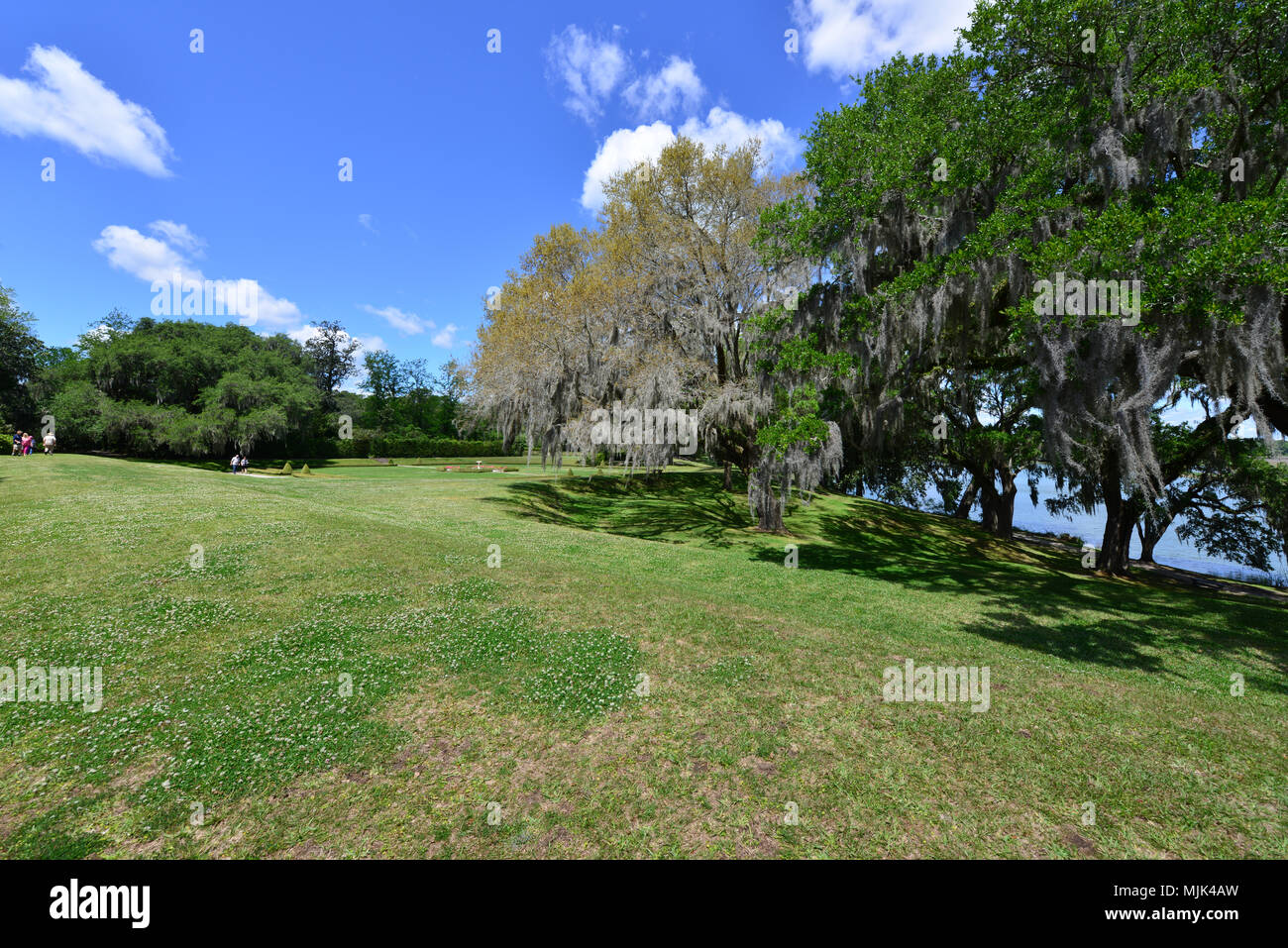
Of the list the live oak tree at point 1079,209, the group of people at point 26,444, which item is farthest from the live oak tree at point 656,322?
the group of people at point 26,444

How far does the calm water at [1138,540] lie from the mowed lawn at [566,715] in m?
22.1

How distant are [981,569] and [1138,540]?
32905mm

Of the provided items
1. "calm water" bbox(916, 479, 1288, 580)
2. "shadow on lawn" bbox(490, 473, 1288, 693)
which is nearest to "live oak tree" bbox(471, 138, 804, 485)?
"shadow on lawn" bbox(490, 473, 1288, 693)

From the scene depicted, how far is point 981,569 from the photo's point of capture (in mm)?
17172

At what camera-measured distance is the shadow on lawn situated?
9289 mm

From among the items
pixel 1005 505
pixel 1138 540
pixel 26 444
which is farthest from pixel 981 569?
pixel 26 444

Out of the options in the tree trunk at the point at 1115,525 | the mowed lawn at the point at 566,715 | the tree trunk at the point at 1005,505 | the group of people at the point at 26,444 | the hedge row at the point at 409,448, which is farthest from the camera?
the hedge row at the point at 409,448

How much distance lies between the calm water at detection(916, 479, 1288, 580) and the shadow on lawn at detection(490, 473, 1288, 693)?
25.6 ft

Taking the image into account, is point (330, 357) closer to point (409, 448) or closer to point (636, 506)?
point (409, 448)

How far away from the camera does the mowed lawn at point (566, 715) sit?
376cm

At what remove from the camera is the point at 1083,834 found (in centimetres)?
384

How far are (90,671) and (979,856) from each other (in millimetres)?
8968

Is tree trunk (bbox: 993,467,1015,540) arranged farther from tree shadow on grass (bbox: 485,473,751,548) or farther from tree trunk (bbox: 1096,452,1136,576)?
tree shadow on grass (bbox: 485,473,751,548)

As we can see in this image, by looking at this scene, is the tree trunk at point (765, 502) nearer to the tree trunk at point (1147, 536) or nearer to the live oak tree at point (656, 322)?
the live oak tree at point (656, 322)
